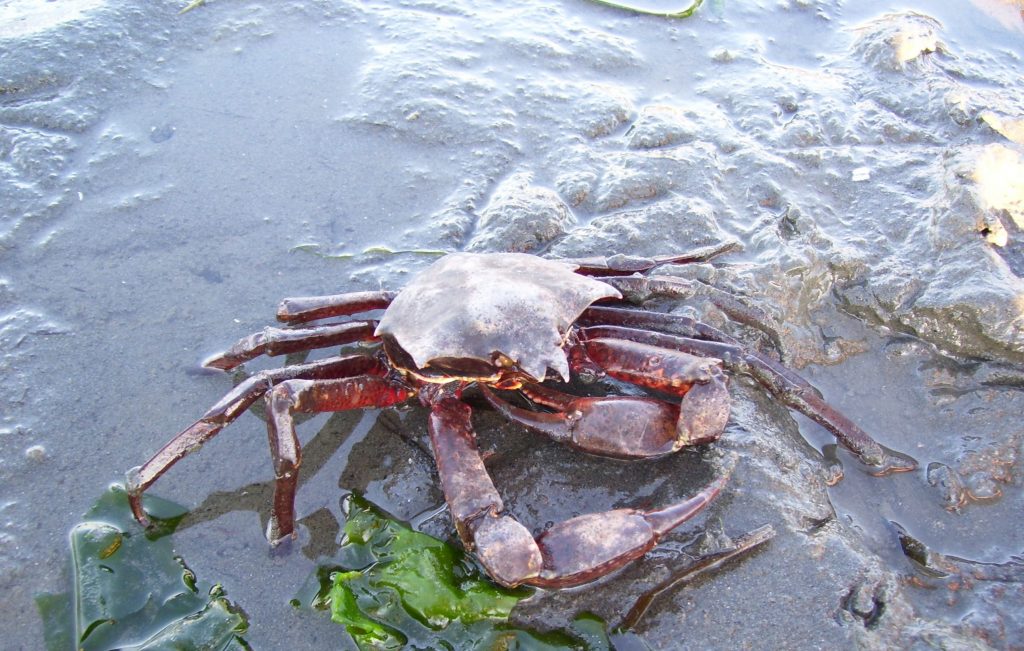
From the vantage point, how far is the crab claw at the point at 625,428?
9.09 ft

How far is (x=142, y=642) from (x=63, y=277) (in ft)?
7.29

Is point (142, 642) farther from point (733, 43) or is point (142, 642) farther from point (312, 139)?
point (733, 43)

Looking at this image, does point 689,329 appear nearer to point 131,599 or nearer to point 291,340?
point 291,340

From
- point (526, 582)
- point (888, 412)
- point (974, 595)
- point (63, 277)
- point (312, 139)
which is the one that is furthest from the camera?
point (312, 139)

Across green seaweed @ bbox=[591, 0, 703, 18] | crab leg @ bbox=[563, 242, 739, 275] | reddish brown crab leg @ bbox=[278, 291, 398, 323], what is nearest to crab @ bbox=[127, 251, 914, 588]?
reddish brown crab leg @ bbox=[278, 291, 398, 323]

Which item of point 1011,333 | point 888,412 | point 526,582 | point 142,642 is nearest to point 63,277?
point 142,642

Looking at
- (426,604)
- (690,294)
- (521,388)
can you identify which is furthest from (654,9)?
(426,604)

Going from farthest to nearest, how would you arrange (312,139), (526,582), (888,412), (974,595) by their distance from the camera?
1. (312,139)
2. (888,412)
3. (974,595)
4. (526,582)

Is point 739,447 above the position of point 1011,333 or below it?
below

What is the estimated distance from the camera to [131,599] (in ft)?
8.77

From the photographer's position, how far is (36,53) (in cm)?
506

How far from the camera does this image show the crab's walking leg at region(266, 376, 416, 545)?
274cm

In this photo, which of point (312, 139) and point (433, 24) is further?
point (433, 24)

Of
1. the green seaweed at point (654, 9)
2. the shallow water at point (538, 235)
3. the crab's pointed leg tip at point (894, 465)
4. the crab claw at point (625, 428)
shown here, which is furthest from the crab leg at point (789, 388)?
the green seaweed at point (654, 9)
